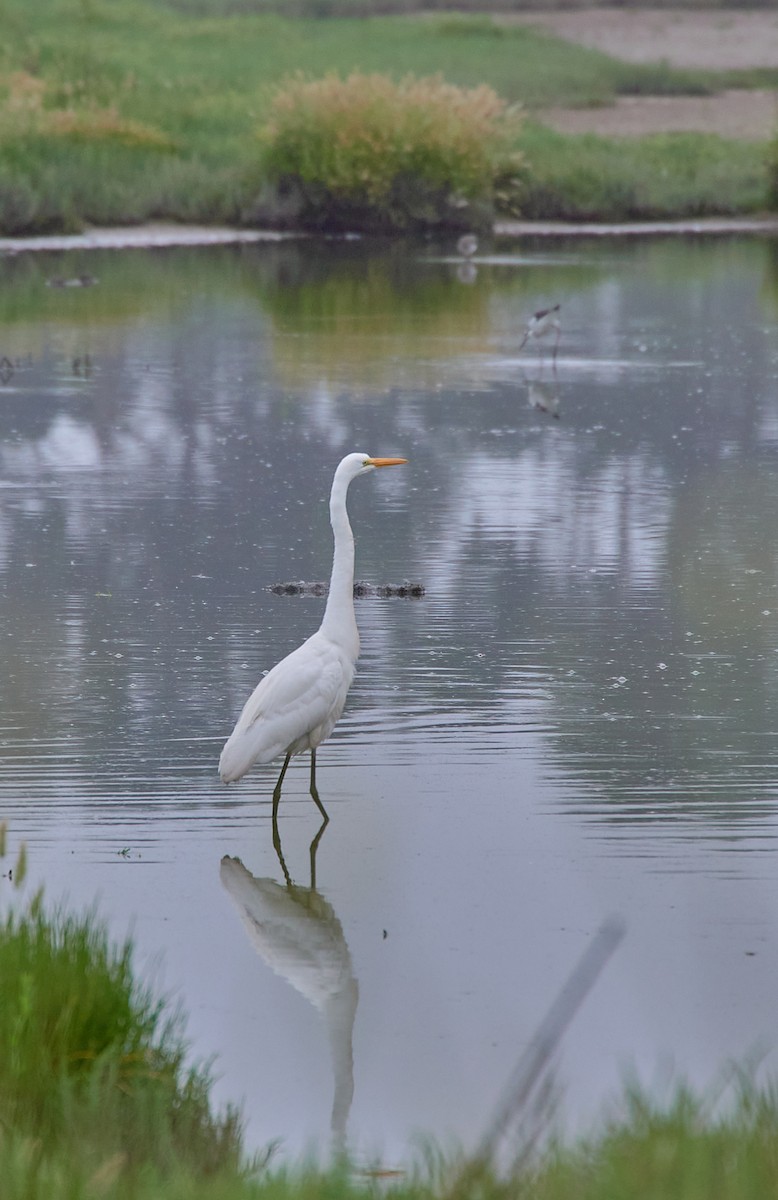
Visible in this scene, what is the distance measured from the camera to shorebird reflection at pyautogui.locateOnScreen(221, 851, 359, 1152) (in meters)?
5.26

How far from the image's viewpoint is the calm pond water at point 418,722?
17.7ft

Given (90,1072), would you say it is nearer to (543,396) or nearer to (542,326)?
(543,396)

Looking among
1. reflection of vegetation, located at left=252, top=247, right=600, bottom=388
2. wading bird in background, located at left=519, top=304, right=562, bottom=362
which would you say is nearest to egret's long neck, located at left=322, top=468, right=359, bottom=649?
reflection of vegetation, located at left=252, top=247, right=600, bottom=388

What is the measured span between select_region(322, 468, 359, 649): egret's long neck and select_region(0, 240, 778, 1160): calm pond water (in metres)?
0.61

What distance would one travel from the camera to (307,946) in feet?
19.2

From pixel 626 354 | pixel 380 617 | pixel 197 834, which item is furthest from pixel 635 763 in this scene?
pixel 626 354

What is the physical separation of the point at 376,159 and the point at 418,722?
28617 mm

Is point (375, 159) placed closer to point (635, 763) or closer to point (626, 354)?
point (626, 354)

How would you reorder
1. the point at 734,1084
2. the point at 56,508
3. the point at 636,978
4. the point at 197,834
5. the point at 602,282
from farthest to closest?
the point at 602,282 → the point at 56,508 → the point at 197,834 → the point at 636,978 → the point at 734,1084

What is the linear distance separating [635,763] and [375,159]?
29119 millimetres

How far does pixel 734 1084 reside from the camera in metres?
4.86

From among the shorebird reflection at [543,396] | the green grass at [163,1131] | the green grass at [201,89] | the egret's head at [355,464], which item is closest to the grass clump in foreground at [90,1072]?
the green grass at [163,1131]

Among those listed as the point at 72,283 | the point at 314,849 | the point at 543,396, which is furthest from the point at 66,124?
the point at 314,849

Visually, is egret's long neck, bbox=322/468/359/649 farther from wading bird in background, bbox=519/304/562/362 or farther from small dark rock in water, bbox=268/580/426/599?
wading bird in background, bbox=519/304/562/362
